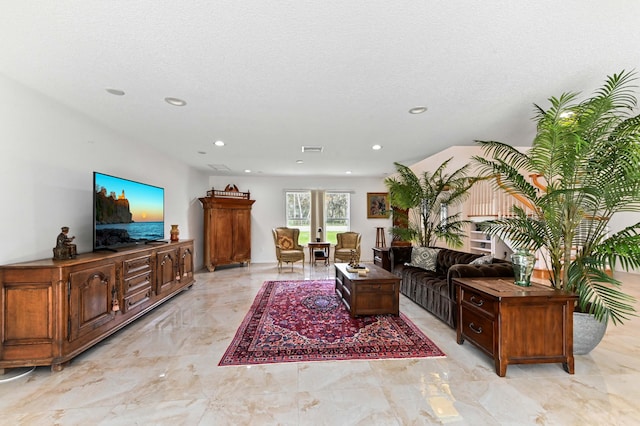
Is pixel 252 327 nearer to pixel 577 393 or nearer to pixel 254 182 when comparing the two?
pixel 577 393

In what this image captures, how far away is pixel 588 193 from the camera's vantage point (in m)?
2.17

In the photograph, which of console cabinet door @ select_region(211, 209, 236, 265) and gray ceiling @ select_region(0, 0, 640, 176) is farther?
console cabinet door @ select_region(211, 209, 236, 265)

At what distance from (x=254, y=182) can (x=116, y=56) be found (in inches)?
229

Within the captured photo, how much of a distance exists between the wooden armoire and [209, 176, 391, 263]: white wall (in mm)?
657

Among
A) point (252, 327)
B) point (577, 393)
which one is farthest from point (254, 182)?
point (577, 393)

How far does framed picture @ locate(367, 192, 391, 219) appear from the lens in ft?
26.8

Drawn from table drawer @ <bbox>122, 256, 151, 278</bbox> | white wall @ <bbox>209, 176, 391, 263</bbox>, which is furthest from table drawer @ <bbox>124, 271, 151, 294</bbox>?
white wall @ <bbox>209, 176, 391, 263</bbox>

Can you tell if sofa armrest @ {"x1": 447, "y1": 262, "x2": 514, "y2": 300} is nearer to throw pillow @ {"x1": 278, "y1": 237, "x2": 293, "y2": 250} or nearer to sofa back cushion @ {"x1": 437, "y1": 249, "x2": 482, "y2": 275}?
sofa back cushion @ {"x1": 437, "y1": 249, "x2": 482, "y2": 275}

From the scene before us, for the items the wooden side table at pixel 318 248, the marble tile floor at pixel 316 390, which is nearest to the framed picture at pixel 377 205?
the wooden side table at pixel 318 248

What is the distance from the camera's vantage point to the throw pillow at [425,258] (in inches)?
173

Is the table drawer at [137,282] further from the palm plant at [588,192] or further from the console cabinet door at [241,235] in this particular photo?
the palm plant at [588,192]

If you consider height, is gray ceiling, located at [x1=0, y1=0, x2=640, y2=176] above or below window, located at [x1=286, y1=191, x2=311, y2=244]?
above

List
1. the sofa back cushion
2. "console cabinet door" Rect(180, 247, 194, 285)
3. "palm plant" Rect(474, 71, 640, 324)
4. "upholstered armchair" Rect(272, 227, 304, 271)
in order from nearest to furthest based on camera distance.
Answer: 1. "palm plant" Rect(474, 71, 640, 324)
2. the sofa back cushion
3. "console cabinet door" Rect(180, 247, 194, 285)
4. "upholstered armchair" Rect(272, 227, 304, 271)

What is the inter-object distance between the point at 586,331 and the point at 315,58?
10.5 ft
